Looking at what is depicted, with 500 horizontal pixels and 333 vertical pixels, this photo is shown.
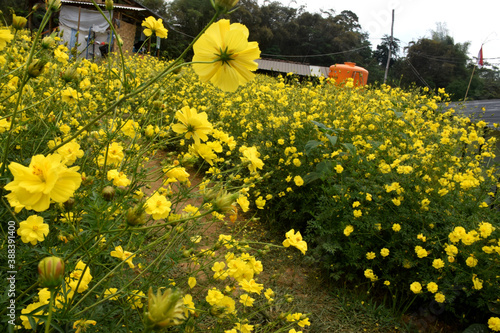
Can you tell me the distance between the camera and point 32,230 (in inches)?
31.9

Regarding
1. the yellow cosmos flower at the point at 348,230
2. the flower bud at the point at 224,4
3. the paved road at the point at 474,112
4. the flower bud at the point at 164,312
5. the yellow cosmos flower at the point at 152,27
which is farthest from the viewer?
the paved road at the point at 474,112

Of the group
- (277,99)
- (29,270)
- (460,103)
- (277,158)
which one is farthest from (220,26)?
(460,103)

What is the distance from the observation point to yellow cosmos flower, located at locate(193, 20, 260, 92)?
608 mm

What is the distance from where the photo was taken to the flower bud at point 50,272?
0.47 metres

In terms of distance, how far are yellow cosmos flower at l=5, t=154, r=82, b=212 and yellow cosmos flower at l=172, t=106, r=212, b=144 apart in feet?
1.11

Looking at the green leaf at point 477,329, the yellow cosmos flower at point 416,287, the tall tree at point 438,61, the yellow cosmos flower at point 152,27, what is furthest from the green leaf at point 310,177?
the tall tree at point 438,61

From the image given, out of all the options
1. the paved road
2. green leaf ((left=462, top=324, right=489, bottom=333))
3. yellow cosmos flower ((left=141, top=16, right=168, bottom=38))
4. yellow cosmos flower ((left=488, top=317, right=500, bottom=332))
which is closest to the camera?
yellow cosmos flower ((left=141, top=16, right=168, bottom=38))

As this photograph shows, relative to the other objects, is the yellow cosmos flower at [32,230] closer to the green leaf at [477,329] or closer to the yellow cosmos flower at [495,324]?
the yellow cosmos flower at [495,324]

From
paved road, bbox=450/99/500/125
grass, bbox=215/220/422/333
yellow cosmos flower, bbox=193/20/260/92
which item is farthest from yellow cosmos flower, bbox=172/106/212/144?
paved road, bbox=450/99/500/125

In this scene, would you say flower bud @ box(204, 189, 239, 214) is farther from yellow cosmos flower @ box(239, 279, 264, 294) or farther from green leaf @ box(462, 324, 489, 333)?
green leaf @ box(462, 324, 489, 333)

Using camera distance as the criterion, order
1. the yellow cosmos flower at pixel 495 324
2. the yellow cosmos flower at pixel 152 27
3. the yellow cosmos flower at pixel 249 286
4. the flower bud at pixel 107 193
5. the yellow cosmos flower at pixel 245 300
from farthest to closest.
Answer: the yellow cosmos flower at pixel 495 324
the yellow cosmos flower at pixel 245 300
the yellow cosmos flower at pixel 249 286
the yellow cosmos flower at pixel 152 27
the flower bud at pixel 107 193

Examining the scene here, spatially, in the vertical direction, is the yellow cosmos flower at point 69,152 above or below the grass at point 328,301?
above

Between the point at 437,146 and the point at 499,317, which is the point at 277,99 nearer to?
the point at 437,146

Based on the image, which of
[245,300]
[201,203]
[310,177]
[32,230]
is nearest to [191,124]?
[32,230]
